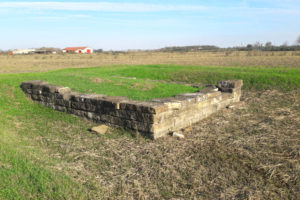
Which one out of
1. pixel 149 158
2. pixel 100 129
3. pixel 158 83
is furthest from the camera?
pixel 158 83

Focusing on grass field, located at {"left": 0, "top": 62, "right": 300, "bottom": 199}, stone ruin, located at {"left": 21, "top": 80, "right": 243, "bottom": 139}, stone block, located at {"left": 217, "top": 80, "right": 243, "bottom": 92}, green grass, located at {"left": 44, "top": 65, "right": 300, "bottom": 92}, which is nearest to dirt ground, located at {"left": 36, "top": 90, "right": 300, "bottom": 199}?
grass field, located at {"left": 0, "top": 62, "right": 300, "bottom": 199}

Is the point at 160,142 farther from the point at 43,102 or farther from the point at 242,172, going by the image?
the point at 43,102

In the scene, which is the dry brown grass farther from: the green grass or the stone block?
the stone block

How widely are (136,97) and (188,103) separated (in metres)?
2.05

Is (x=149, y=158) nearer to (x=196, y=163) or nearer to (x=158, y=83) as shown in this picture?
(x=196, y=163)

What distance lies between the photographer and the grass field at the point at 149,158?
3910 mm

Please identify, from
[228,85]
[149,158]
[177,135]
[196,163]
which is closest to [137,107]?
[177,135]

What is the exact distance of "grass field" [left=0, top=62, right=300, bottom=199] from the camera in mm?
3910

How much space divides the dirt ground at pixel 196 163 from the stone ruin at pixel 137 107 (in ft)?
1.22

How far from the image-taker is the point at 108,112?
7059mm

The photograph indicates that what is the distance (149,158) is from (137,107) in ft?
5.08

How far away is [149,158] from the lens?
520cm

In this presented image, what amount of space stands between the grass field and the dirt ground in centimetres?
2

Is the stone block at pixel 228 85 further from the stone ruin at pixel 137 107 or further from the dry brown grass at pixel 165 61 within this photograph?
the dry brown grass at pixel 165 61
